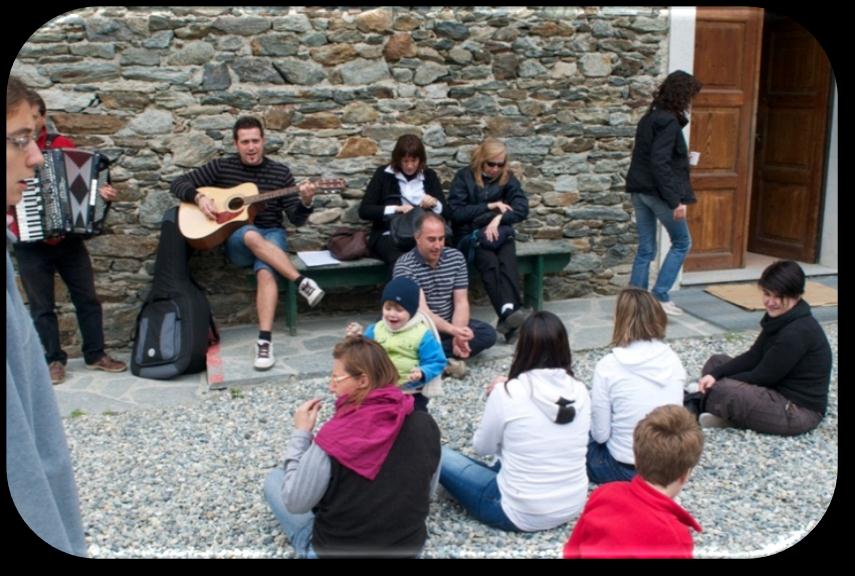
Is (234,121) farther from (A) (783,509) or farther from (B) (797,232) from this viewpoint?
(B) (797,232)

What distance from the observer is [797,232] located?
7.44 metres

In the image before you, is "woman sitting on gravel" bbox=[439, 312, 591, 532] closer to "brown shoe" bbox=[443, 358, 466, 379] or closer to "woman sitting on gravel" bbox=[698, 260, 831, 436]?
"woman sitting on gravel" bbox=[698, 260, 831, 436]

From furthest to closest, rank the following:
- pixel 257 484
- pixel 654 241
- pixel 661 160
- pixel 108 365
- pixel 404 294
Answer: pixel 654 241 < pixel 661 160 < pixel 108 365 < pixel 404 294 < pixel 257 484

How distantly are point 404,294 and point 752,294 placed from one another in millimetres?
3542

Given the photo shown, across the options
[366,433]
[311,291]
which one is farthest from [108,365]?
[366,433]

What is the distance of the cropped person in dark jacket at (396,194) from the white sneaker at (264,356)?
0.97 m

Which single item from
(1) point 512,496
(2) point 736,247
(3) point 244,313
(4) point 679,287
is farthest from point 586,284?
(1) point 512,496

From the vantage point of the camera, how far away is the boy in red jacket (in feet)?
7.31

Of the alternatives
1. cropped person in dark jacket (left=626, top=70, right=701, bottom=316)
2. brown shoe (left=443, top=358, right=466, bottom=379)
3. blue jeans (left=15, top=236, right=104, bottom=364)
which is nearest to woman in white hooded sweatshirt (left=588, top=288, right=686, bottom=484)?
brown shoe (left=443, top=358, right=466, bottom=379)

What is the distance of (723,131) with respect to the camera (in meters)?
6.80

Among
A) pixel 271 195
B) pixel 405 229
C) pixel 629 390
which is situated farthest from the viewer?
pixel 405 229

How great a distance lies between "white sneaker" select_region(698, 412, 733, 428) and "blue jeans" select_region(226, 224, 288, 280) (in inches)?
104

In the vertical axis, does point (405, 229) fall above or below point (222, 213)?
below

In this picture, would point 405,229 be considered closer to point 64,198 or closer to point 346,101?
point 346,101
